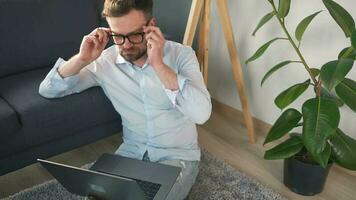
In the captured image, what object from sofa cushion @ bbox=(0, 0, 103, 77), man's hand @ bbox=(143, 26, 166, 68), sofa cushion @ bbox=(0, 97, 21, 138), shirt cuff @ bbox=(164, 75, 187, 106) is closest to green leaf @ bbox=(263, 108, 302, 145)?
→ shirt cuff @ bbox=(164, 75, 187, 106)

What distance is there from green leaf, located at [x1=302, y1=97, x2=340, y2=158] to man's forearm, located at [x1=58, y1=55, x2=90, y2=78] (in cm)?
95

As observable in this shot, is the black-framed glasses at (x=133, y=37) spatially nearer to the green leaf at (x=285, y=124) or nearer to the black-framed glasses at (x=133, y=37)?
the black-framed glasses at (x=133, y=37)

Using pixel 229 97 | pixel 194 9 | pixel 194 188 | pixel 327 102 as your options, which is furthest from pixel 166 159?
pixel 229 97

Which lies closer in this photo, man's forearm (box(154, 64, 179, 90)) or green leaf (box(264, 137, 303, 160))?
man's forearm (box(154, 64, 179, 90))

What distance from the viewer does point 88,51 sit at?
1.38 meters

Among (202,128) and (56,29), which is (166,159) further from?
(56,29)

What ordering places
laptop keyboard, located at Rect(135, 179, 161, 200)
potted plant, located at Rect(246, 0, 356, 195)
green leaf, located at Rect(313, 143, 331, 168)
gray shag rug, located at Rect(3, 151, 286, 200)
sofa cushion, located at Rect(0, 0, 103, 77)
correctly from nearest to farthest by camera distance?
laptop keyboard, located at Rect(135, 179, 161, 200)
potted plant, located at Rect(246, 0, 356, 195)
green leaf, located at Rect(313, 143, 331, 168)
gray shag rug, located at Rect(3, 151, 286, 200)
sofa cushion, located at Rect(0, 0, 103, 77)

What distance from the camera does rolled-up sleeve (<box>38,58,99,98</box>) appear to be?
58.1 inches

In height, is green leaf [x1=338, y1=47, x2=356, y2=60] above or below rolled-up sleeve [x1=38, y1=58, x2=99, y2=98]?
above

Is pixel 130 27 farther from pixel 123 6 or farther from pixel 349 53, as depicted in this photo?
pixel 349 53

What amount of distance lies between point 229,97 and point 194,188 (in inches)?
35.1

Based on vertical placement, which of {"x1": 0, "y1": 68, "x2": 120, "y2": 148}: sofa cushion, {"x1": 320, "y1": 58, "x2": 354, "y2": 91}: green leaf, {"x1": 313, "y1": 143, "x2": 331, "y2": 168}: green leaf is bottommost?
{"x1": 313, "y1": 143, "x2": 331, "y2": 168}: green leaf

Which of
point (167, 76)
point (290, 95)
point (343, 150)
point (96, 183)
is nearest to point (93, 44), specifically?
point (167, 76)

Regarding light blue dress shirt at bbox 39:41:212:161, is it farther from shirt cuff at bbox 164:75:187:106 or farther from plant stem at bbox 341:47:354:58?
plant stem at bbox 341:47:354:58
